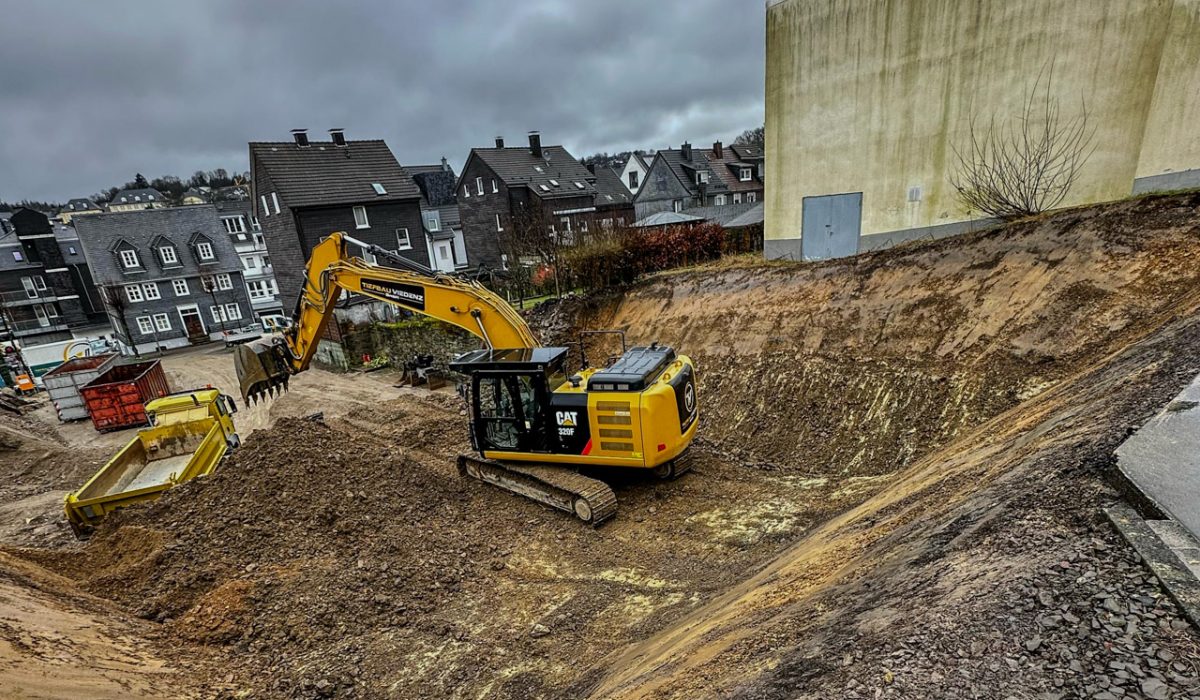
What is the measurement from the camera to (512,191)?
A: 112ft

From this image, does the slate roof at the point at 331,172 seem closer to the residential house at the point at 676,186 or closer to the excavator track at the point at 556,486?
the residential house at the point at 676,186

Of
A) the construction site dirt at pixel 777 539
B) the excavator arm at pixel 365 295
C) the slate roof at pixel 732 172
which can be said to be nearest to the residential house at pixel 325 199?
the construction site dirt at pixel 777 539

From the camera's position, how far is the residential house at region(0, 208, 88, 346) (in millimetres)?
36812

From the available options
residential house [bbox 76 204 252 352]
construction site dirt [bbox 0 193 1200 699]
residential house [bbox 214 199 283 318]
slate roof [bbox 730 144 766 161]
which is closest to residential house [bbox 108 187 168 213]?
residential house [bbox 214 199 283 318]

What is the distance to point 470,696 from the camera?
15.6 feet

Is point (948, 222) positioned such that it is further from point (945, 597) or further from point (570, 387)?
point (945, 597)

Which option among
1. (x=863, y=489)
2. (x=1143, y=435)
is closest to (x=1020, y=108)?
(x=863, y=489)

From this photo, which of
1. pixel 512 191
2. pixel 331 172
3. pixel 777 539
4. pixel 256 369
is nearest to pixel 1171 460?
pixel 777 539

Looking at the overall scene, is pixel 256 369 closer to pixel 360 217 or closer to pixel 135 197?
pixel 360 217

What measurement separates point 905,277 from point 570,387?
747cm

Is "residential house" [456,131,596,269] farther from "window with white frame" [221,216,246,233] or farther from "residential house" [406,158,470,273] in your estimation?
"window with white frame" [221,216,246,233]

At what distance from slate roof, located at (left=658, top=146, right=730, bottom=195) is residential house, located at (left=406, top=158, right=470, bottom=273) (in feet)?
54.1

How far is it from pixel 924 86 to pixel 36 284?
2168 inches

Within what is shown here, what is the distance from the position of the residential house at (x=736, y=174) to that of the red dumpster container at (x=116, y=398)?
3616 cm
